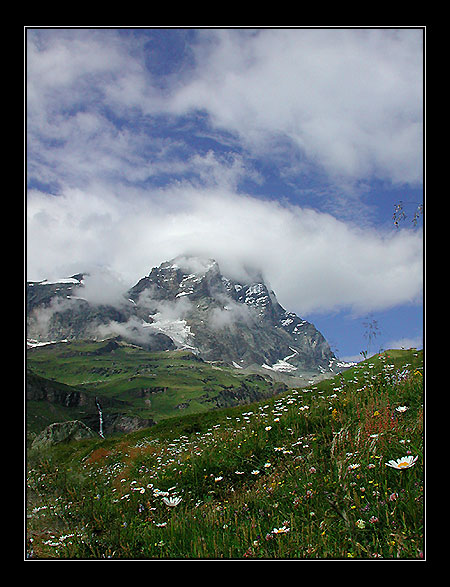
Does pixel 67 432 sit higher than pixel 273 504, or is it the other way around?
pixel 273 504

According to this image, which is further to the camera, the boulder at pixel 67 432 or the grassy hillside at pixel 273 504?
the boulder at pixel 67 432

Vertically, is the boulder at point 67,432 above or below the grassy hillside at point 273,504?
below

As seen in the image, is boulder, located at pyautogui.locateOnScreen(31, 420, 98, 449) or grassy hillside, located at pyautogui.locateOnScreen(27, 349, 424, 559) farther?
boulder, located at pyautogui.locateOnScreen(31, 420, 98, 449)

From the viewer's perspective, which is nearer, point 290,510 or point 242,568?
point 242,568

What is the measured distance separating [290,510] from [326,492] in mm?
479

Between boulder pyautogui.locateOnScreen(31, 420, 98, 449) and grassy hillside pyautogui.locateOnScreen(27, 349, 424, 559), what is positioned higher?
grassy hillside pyautogui.locateOnScreen(27, 349, 424, 559)

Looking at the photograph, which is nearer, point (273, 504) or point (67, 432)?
point (273, 504)
